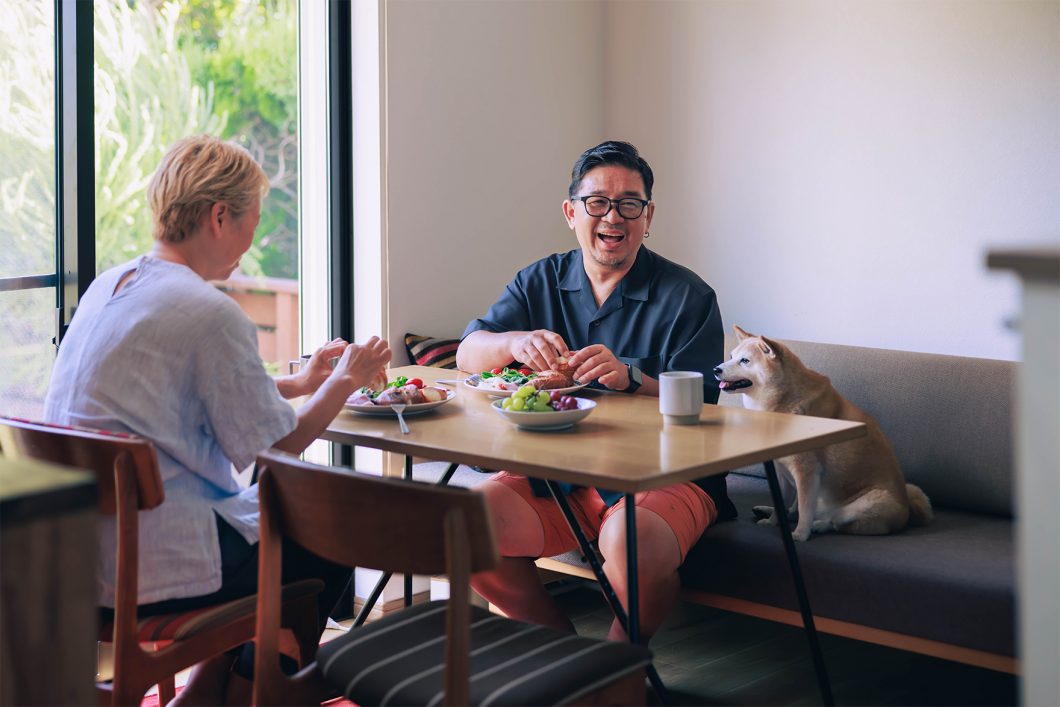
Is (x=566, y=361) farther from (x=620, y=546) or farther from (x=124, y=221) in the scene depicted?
(x=124, y=221)

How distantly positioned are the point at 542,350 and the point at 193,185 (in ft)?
2.70

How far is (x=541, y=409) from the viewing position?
204cm

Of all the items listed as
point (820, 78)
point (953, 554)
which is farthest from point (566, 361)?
point (820, 78)

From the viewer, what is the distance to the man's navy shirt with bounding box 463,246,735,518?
251cm

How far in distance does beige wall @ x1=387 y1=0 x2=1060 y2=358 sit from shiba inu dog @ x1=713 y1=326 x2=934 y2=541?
2.33 ft

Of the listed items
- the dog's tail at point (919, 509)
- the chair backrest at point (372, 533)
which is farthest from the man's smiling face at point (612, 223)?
the chair backrest at point (372, 533)

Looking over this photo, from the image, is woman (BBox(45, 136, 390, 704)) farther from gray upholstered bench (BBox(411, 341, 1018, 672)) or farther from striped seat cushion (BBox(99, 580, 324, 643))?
gray upholstered bench (BBox(411, 341, 1018, 672))

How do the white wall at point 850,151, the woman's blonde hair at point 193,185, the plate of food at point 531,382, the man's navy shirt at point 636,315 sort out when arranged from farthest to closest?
1. the white wall at point 850,151
2. the man's navy shirt at point 636,315
3. the plate of food at point 531,382
4. the woman's blonde hair at point 193,185

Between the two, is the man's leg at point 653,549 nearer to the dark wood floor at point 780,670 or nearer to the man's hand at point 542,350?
the man's hand at point 542,350

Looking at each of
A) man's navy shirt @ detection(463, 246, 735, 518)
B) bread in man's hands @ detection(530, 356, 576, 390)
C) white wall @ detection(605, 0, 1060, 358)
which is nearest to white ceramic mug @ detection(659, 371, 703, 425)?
bread in man's hands @ detection(530, 356, 576, 390)

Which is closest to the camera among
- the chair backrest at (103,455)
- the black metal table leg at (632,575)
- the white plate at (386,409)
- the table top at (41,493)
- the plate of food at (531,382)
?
the table top at (41,493)

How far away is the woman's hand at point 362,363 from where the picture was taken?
205 centimetres

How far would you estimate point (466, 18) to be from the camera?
3.46 meters

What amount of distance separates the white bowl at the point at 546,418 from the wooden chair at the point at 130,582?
56 centimetres
